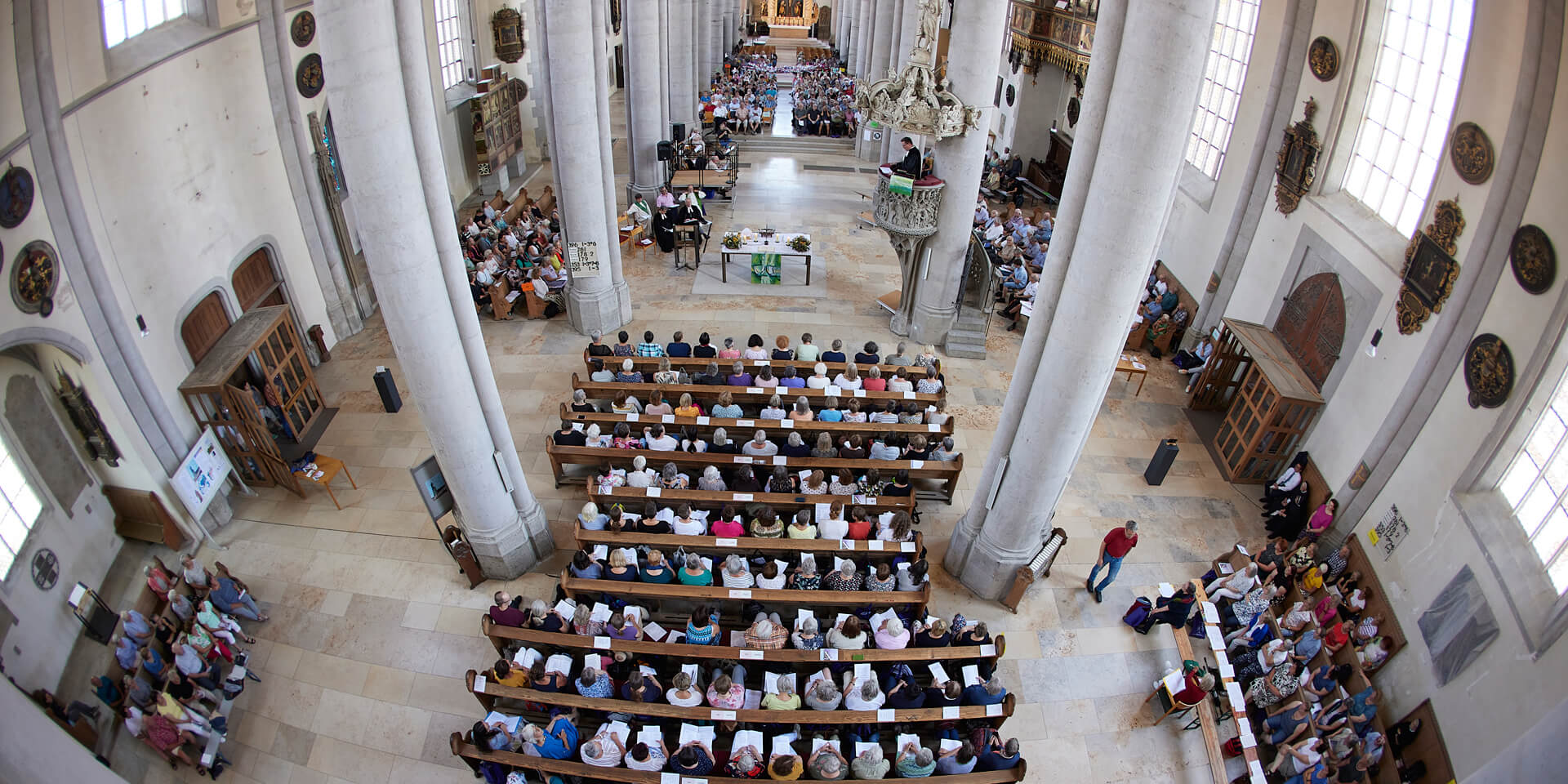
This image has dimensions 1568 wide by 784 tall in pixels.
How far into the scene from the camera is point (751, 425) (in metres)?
10.7

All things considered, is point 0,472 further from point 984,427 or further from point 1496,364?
point 1496,364

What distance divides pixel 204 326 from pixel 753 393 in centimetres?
772

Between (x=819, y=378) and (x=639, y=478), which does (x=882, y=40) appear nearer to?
(x=819, y=378)

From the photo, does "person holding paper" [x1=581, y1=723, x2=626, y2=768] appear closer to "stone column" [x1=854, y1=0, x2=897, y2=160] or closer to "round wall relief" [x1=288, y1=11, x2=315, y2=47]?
"round wall relief" [x1=288, y1=11, x2=315, y2=47]

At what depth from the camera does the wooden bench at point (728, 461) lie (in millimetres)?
10117

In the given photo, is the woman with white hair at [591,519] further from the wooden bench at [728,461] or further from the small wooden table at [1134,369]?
the small wooden table at [1134,369]

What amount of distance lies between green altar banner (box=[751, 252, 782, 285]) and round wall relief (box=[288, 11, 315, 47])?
27.9 feet

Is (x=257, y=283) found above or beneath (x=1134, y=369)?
above

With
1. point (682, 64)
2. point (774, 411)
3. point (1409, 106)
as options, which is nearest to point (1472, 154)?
point (1409, 106)

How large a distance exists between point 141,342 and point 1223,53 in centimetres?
1780

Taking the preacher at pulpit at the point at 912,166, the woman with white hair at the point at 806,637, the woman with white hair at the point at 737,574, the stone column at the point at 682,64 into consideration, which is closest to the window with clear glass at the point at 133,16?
the woman with white hair at the point at 737,574

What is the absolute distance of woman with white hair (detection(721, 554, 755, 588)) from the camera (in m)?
8.26

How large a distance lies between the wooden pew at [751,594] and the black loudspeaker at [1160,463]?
191 inches

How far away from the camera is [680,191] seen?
19.1m
